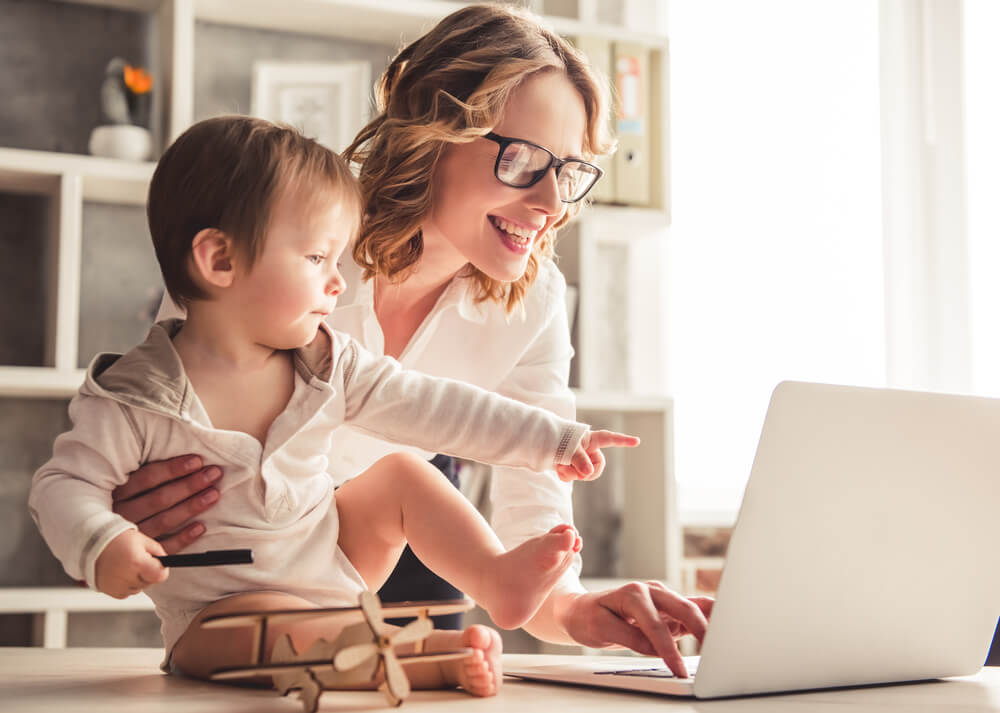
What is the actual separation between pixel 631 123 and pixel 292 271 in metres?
2.03

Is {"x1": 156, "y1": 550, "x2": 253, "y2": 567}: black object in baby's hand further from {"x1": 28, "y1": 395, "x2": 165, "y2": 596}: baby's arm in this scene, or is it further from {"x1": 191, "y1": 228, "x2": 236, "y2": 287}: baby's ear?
{"x1": 191, "y1": 228, "x2": 236, "y2": 287}: baby's ear

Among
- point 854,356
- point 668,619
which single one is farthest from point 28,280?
point 854,356

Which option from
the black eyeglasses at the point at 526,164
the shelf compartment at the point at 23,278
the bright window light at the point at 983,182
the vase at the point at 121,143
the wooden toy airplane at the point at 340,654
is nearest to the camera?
the wooden toy airplane at the point at 340,654

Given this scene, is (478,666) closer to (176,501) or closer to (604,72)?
(176,501)

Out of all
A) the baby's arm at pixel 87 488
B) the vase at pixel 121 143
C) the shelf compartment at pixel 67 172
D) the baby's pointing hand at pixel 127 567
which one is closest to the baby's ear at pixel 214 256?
the baby's arm at pixel 87 488

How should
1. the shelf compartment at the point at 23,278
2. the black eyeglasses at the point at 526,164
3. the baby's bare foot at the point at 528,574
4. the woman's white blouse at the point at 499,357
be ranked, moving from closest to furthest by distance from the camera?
1. the baby's bare foot at the point at 528,574
2. the black eyeglasses at the point at 526,164
3. the woman's white blouse at the point at 499,357
4. the shelf compartment at the point at 23,278

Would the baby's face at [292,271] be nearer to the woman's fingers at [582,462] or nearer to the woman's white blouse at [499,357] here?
the woman's fingers at [582,462]

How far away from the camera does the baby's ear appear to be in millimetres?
929

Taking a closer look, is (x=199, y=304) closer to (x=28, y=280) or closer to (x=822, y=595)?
(x=822, y=595)

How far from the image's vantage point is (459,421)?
101 centimetres

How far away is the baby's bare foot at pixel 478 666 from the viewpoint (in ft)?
2.54

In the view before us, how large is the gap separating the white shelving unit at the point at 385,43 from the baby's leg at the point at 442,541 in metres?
1.46

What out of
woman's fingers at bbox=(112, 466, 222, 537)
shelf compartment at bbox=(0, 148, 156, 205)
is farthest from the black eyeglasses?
shelf compartment at bbox=(0, 148, 156, 205)

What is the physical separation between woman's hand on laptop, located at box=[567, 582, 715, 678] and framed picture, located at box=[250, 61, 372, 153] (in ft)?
5.99
